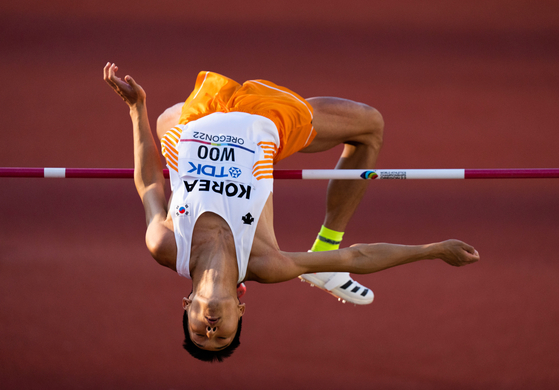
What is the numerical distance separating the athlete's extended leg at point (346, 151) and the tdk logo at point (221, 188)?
0.48 metres

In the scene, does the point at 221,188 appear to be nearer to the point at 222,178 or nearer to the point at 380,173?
the point at 222,178

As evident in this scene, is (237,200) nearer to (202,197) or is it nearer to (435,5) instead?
(202,197)

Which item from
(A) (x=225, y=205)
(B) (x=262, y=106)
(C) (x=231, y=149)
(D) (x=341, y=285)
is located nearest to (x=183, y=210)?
(A) (x=225, y=205)

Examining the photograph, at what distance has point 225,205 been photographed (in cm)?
186

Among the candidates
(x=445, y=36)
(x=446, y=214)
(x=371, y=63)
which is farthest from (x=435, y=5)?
(x=446, y=214)

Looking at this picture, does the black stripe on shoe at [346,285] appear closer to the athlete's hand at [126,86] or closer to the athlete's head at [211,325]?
the athlete's head at [211,325]

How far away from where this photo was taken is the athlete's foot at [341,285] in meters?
2.40

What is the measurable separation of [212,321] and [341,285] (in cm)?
79

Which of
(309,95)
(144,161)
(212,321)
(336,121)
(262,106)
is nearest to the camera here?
(212,321)

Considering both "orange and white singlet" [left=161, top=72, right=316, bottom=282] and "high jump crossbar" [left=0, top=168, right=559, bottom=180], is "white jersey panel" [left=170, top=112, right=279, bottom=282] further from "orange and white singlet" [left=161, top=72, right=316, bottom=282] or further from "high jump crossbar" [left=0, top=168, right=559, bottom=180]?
"high jump crossbar" [left=0, top=168, right=559, bottom=180]

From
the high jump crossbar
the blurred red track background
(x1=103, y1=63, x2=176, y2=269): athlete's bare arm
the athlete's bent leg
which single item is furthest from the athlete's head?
the blurred red track background

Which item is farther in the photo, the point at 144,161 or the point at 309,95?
the point at 309,95

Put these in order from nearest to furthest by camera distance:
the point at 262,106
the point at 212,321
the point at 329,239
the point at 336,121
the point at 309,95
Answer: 1. the point at 212,321
2. the point at 262,106
3. the point at 336,121
4. the point at 329,239
5. the point at 309,95

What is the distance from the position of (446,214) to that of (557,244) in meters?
0.72
